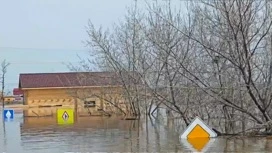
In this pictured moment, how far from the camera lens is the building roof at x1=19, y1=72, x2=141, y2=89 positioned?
103 ft

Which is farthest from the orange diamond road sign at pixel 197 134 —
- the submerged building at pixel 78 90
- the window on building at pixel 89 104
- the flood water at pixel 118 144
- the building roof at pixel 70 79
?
the window on building at pixel 89 104

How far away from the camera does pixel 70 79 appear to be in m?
41.5

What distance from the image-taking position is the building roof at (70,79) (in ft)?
103

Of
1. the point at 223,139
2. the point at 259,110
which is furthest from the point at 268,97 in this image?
the point at 223,139

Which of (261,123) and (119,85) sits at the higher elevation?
(119,85)

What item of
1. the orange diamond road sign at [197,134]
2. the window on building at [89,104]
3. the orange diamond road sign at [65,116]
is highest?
the window on building at [89,104]

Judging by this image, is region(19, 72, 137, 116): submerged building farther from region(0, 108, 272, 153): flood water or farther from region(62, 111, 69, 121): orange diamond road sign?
Answer: region(0, 108, 272, 153): flood water

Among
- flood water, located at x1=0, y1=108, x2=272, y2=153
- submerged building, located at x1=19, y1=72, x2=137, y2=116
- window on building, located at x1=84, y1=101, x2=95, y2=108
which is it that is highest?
submerged building, located at x1=19, y1=72, x2=137, y2=116

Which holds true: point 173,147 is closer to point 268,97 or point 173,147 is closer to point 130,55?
point 268,97

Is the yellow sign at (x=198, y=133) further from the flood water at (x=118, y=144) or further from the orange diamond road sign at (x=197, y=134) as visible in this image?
the flood water at (x=118, y=144)

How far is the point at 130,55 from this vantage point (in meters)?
29.7

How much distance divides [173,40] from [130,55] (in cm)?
1124

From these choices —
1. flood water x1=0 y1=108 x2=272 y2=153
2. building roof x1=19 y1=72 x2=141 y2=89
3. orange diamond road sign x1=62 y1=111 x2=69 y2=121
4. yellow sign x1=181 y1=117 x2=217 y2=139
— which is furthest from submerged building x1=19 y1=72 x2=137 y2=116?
yellow sign x1=181 y1=117 x2=217 y2=139

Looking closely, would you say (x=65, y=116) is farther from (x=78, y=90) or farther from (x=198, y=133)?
(x=198, y=133)
